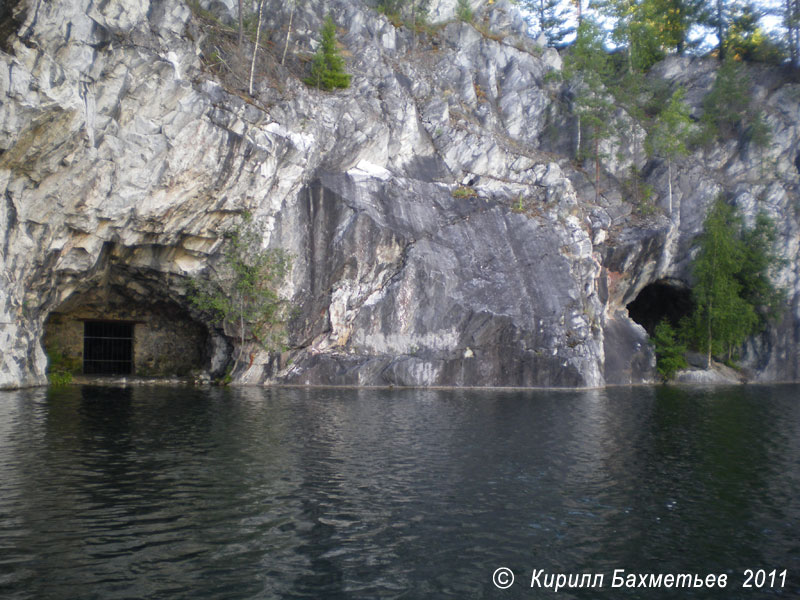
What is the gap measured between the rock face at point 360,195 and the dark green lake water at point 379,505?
41.5 feet

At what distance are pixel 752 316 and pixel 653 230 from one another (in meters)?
10.0

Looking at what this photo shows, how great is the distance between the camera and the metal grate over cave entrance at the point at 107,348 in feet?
138

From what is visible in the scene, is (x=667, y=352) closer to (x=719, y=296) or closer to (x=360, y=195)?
(x=719, y=296)

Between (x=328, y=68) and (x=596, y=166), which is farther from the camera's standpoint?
(x=596, y=166)

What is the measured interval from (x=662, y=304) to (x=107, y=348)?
151ft

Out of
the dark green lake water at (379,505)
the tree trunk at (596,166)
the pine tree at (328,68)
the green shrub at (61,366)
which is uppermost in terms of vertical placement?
the pine tree at (328,68)

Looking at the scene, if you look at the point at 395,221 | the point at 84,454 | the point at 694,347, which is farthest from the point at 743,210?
the point at 84,454

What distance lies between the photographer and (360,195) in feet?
132

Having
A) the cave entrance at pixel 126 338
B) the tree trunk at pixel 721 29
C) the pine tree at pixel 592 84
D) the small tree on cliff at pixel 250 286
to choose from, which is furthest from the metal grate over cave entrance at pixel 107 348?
the tree trunk at pixel 721 29

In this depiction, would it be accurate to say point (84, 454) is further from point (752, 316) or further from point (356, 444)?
point (752, 316)

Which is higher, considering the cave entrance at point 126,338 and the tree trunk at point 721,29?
the tree trunk at point 721,29

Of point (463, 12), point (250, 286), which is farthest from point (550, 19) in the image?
point (250, 286)

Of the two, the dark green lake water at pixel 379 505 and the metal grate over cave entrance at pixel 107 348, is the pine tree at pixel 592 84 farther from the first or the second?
the metal grate over cave entrance at pixel 107 348

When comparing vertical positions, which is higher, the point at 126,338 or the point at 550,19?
the point at 550,19
